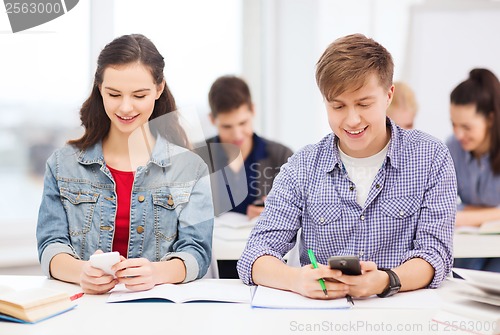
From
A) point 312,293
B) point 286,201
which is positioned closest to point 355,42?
point 286,201

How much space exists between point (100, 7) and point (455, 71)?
2.36m

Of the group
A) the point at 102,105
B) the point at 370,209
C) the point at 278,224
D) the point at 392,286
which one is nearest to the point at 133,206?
the point at 102,105

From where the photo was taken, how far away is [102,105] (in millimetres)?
1947

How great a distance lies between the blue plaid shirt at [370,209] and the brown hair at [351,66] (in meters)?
0.19

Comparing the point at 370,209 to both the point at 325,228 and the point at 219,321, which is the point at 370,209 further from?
the point at 219,321

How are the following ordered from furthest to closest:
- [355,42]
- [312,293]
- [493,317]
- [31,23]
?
[31,23] < [355,42] < [312,293] < [493,317]

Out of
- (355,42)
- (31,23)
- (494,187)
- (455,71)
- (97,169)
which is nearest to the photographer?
(355,42)

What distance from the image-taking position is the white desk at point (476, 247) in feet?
7.97

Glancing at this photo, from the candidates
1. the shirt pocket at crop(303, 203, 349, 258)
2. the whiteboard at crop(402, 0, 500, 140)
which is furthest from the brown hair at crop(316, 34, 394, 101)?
the whiteboard at crop(402, 0, 500, 140)

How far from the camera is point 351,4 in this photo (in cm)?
433

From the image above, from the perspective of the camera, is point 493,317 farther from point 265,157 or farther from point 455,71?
point 455,71

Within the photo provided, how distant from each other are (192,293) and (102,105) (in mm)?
694

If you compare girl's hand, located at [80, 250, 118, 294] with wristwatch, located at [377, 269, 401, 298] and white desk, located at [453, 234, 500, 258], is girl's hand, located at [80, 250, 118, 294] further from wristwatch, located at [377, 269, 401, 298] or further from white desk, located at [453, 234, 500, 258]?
white desk, located at [453, 234, 500, 258]

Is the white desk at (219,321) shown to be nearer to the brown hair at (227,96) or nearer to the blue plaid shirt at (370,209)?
the blue plaid shirt at (370,209)
